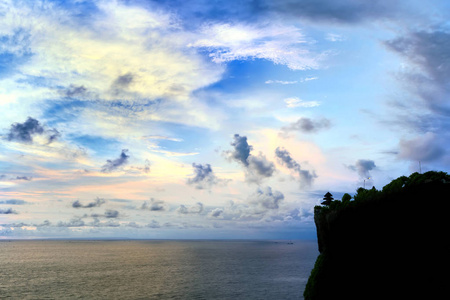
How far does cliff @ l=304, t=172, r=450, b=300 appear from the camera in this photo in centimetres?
2698

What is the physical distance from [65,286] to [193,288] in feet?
110

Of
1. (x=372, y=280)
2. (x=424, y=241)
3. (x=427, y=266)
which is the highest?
(x=424, y=241)

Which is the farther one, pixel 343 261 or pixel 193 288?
pixel 193 288

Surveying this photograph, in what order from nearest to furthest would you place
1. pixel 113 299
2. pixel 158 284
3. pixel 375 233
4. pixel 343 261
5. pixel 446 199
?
pixel 446 199, pixel 375 233, pixel 343 261, pixel 113 299, pixel 158 284

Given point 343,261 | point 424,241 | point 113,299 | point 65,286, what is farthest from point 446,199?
point 65,286

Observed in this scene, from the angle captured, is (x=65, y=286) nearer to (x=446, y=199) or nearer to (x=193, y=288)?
(x=193, y=288)

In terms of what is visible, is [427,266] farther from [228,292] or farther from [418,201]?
[228,292]

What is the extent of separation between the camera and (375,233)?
104 feet

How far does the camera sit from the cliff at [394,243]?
88.5ft

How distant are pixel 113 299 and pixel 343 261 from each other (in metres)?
52.4

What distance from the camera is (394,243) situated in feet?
98.3

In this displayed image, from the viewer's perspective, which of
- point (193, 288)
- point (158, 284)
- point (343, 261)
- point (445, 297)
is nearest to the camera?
point (445, 297)

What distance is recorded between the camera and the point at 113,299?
6744 centimetres

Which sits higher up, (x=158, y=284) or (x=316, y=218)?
(x=316, y=218)
